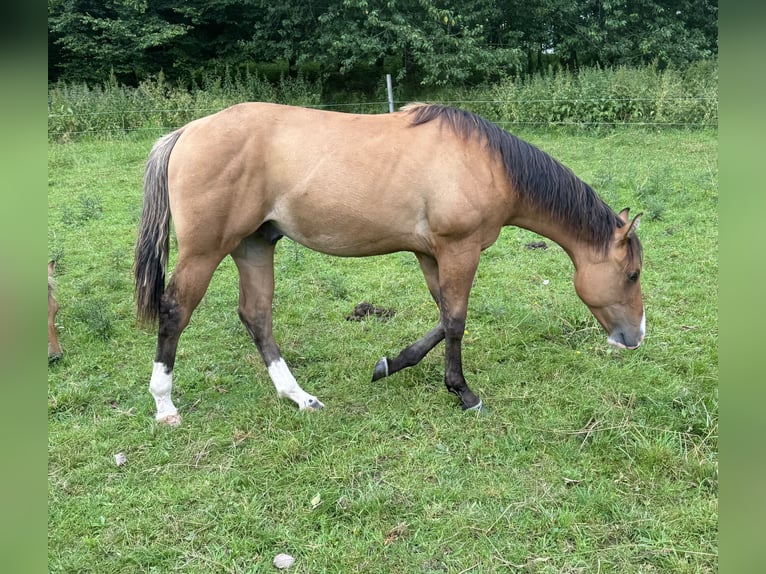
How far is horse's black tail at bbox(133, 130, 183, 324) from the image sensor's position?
364cm

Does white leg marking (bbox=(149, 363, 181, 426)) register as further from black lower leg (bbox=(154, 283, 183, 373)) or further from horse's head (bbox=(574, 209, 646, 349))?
horse's head (bbox=(574, 209, 646, 349))

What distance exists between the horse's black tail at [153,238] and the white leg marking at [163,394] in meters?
0.40

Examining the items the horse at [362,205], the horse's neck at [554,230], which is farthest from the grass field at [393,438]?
the horse's neck at [554,230]

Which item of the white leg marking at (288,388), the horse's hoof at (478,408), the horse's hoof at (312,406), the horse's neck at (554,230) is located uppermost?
the horse's neck at (554,230)

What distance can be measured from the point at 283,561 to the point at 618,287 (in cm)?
271

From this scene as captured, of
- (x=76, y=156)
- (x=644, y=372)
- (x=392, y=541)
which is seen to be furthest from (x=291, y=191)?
(x=76, y=156)

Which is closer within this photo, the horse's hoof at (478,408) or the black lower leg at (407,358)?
the horse's hoof at (478,408)

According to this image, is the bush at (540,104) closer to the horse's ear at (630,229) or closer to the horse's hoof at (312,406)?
the horse's ear at (630,229)

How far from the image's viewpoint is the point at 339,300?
562 centimetres

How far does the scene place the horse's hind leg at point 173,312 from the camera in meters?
3.54
